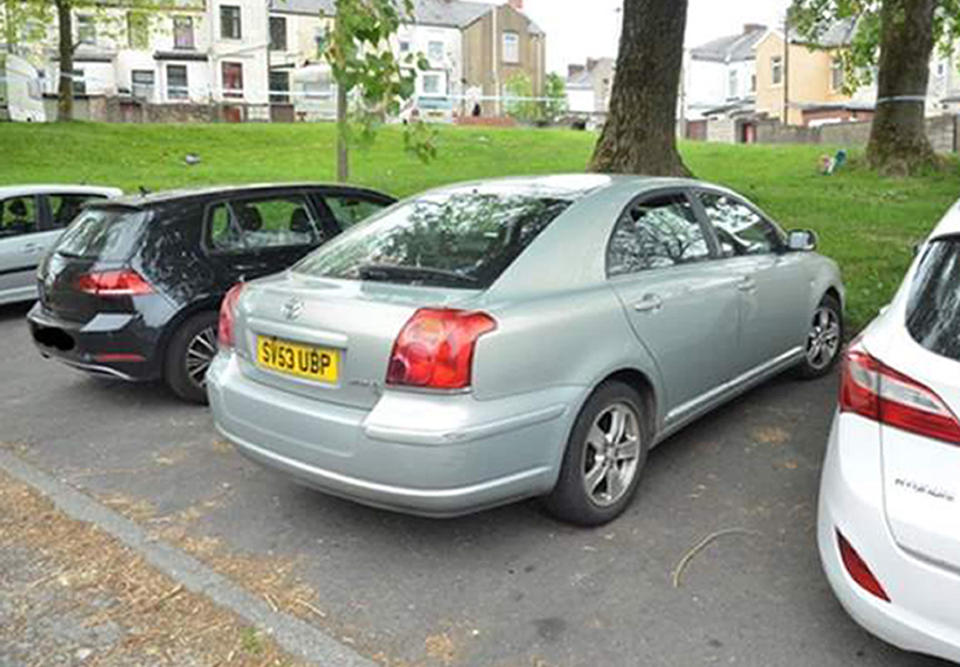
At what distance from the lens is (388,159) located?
934 inches

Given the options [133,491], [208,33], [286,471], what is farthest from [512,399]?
[208,33]

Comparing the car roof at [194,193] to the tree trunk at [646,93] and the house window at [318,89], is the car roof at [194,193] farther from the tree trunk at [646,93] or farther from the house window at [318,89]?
the house window at [318,89]

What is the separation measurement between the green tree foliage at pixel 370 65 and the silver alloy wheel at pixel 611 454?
2.59 metres

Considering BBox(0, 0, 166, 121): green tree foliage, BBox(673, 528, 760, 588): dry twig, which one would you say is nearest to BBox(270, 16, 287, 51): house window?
BBox(0, 0, 166, 121): green tree foliage

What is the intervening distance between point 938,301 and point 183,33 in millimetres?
55476

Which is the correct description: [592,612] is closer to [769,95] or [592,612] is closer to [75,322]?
[75,322]

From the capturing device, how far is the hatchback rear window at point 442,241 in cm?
381

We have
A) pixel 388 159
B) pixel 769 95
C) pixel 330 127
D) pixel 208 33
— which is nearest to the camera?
pixel 388 159

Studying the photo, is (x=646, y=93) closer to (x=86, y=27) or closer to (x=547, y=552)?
(x=547, y=552)

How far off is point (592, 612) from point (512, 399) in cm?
85

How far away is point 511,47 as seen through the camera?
214 ft

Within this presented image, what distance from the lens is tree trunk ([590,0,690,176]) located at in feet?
35.9

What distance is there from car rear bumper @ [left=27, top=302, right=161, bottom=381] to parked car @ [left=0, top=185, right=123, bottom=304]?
3669 millimetres

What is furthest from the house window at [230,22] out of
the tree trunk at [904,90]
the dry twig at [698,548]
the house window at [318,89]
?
the dry twig at [698,548]
